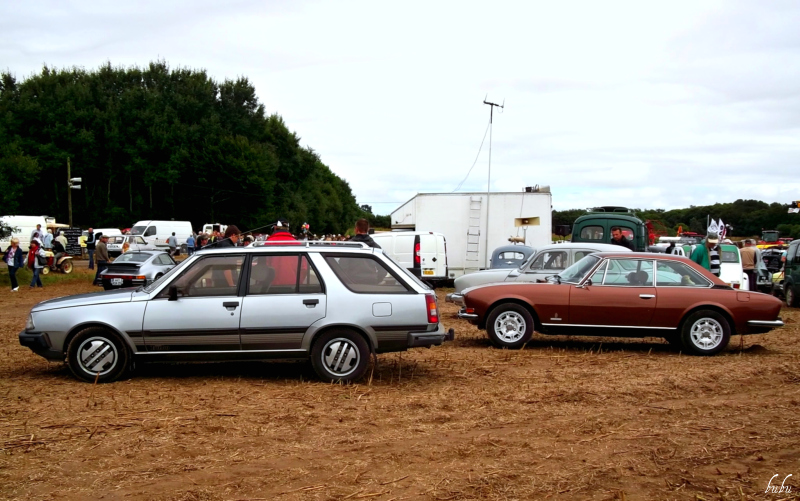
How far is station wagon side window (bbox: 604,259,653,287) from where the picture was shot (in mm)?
10867

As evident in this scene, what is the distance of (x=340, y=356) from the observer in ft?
26.8

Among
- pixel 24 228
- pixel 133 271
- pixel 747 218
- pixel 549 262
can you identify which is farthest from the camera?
pixel 747 218

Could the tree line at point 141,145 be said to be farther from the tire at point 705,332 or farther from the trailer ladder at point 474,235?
the tire at point 705,332

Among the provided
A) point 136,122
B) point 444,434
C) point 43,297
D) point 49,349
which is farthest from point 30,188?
point 444,434

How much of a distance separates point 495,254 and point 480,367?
35.4 feet

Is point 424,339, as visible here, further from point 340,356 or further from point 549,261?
point 549,261

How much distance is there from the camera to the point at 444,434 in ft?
20.4

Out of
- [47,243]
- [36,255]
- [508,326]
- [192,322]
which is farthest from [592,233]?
[47,243]

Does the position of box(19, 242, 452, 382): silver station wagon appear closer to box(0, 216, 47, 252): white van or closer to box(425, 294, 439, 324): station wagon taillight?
box(425, 294, 439, 324): station wagon taillight

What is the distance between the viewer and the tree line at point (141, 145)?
56750mm

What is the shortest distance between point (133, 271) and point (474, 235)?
10.4 m

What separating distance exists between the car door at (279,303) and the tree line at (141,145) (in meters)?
51.0

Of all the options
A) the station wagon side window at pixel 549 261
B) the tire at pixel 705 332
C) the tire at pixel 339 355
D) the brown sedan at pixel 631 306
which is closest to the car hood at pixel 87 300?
the tire at pixel 339 355

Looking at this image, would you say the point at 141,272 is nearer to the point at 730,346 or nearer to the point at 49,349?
the point at 49,349
